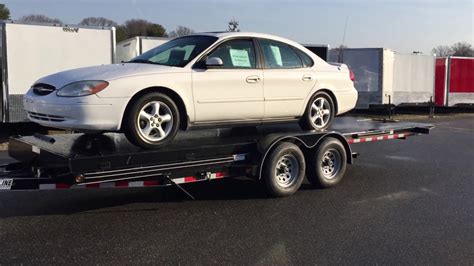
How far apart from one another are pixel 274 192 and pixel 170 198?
1.39 m

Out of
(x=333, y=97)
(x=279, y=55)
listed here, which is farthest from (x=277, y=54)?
(x=333, y=97)

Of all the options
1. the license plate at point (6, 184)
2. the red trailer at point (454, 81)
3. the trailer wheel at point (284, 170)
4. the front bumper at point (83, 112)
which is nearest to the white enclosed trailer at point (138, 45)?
the trailer wheel at point (284, 170)

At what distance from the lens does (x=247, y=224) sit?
5930 mm

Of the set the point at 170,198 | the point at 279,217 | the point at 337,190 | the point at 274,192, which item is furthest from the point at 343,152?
the point at 170,198

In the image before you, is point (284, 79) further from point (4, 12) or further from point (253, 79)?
point (4, 12)

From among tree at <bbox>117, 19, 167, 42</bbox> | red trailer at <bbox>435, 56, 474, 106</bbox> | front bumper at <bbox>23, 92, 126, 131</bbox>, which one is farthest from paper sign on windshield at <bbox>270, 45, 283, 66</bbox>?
tree at <bbox>117, 19, 167, 42</bbox>

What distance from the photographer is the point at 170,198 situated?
23.4 ft

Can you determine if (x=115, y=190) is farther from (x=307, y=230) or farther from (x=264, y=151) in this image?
(x=307, y=230)

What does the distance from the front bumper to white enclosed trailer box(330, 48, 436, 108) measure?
16.2m

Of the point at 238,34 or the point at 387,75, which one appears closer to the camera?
the point at 238,34

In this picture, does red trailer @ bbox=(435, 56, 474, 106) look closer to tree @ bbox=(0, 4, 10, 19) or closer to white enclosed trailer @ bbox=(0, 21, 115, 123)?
white enclosed trailer @ bbox=(0, 21, 115, 123)

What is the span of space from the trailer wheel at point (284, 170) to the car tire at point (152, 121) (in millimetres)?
1458

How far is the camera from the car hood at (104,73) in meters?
5.76

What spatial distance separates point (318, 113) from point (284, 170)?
113 cm
